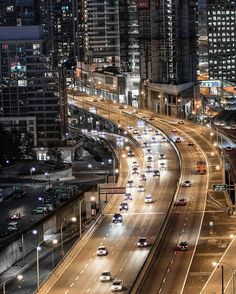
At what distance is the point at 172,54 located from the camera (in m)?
170

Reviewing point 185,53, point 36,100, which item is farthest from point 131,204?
point 185,53

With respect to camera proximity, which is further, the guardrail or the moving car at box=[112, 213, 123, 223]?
the moving car at box=[112, 213, 123, 223]

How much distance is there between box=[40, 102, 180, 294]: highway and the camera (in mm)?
59969

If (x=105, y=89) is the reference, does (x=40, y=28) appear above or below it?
above

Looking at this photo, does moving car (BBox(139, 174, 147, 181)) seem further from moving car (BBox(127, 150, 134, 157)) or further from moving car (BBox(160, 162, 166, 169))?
moving car (BBox(127, 150, 134, 157))

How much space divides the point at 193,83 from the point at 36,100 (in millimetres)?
46306

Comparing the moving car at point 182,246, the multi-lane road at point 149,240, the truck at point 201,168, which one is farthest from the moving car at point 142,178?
the moving car at point 182,246

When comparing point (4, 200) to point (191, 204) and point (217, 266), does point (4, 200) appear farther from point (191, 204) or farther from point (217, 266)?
point (217, 266)

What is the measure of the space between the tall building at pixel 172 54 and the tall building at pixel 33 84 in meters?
37.5

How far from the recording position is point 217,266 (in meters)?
63.0

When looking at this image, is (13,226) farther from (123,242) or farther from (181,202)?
(181,202)

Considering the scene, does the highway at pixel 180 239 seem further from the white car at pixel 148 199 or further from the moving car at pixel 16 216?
the moving car at pixel 16 216

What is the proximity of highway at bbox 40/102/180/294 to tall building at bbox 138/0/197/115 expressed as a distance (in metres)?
62.5

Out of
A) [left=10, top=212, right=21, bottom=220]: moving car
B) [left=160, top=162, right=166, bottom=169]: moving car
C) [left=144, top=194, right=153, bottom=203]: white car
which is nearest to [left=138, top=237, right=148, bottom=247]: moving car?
[left=10, top=212, right=21, bottom=220]: moving car
